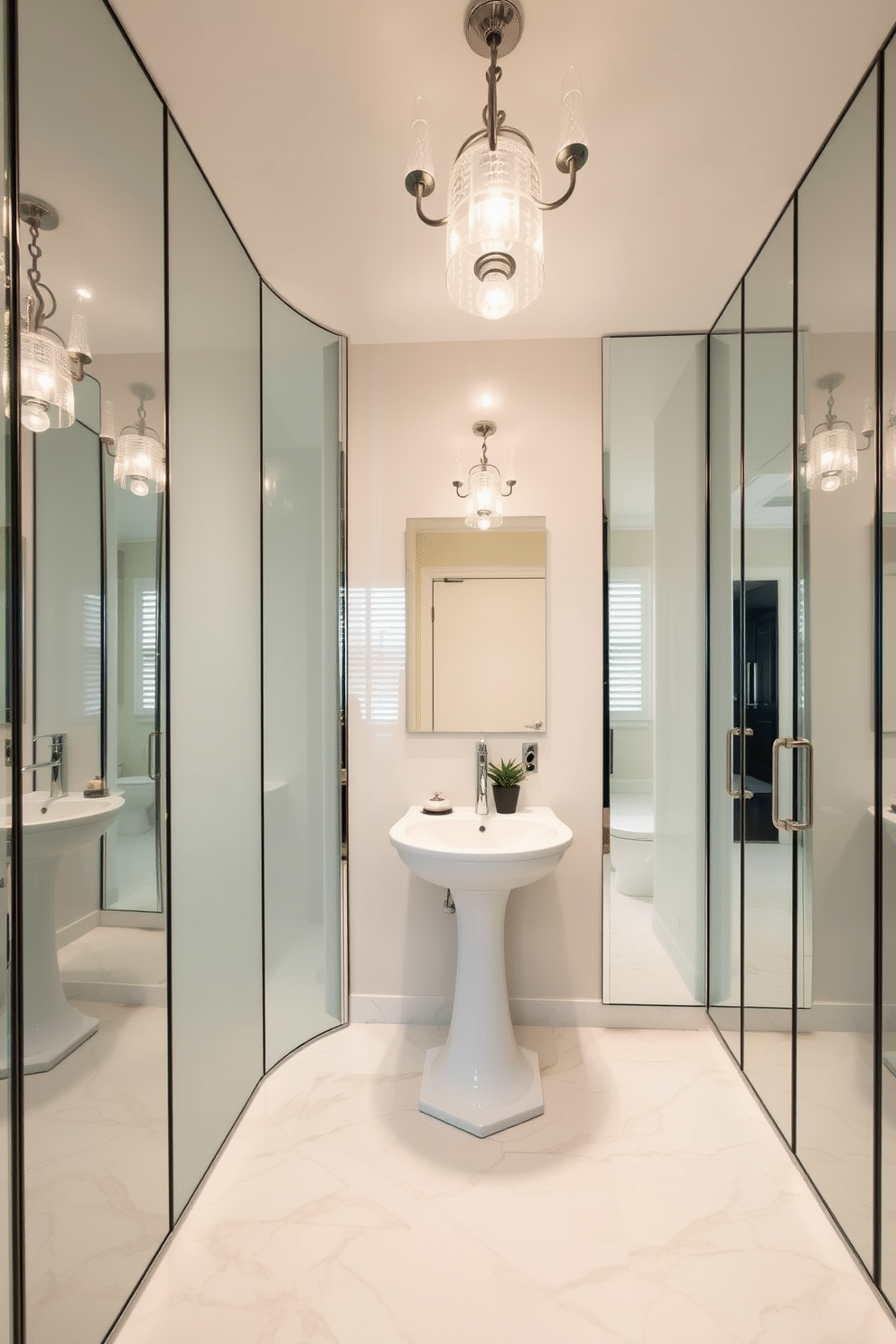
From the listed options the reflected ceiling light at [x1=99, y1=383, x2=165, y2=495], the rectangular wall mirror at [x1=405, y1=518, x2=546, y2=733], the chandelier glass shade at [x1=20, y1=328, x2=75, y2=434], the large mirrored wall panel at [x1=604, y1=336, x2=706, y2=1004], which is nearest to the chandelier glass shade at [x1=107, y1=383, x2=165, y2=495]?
the reflected ceiling light at [x1=99, y1=383, x2=165, y2=495]

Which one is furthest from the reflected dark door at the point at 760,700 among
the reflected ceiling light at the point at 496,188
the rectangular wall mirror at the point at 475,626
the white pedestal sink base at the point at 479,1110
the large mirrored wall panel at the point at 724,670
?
the reflected ceiling light at the point at 496,188

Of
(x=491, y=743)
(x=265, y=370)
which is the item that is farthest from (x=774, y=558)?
(x=265, y=370)

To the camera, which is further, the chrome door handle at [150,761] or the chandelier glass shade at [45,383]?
the chrome door handle at [150,761]

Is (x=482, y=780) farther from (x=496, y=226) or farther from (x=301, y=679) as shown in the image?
(x=496, y=226)

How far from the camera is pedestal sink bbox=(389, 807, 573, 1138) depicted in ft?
6.14

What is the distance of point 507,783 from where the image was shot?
2438mm

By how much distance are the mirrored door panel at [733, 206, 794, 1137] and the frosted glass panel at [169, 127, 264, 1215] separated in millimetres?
1523

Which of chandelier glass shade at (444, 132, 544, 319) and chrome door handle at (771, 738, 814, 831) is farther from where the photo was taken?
chrome door handle at (771, 738, 814, 831)

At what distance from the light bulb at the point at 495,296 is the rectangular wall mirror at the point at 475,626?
1.18 meters

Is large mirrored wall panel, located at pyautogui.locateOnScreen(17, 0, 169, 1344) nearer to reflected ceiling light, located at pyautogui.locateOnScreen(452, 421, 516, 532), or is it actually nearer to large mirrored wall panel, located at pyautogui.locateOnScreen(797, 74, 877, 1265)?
reflected ceiling light, located at pyautogui.locateOnScreen(452, 421, 516, 532)

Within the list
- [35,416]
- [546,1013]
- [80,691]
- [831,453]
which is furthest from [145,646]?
[546,1013]

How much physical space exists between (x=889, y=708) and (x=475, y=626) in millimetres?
1432

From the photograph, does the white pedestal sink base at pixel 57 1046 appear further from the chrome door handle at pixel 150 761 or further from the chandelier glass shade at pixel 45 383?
the chandelier glass shade at pixel 45 383

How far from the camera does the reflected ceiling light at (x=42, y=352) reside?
1049 millimetres
